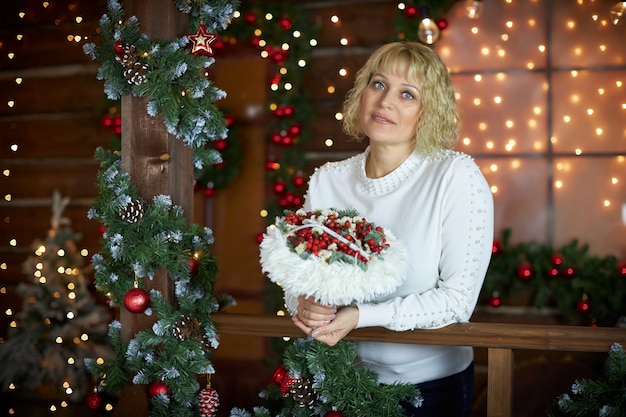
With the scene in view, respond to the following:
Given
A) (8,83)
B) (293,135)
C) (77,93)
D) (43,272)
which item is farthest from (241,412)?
(8,83)

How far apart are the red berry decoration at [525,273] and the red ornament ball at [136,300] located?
7.02 feet

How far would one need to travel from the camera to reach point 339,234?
5.66ft

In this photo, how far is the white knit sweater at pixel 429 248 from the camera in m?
1.94

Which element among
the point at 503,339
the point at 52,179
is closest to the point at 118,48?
the point at 503,339

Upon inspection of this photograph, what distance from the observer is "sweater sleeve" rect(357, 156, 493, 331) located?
1.91m

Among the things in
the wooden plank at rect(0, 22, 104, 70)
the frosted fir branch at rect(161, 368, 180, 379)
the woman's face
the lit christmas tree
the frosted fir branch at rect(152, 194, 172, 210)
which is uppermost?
the wooden plank at rect(0, 22, 104, 70)

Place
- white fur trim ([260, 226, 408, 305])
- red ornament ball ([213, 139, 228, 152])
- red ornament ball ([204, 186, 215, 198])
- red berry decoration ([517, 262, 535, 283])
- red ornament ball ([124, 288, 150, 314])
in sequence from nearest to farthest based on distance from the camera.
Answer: white fur trim ([260, 226, 408, 305])
red ornament ball ([124, 288, 150, 314])
red berry decoration ([517, 262, 535, 283])
red ornament ball ([213, 139, 228, 152])
red ornament ball ([204, 186, 215, 198])

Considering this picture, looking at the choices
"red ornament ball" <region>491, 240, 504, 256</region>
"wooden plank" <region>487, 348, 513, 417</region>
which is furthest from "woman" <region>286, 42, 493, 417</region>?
"red ornament ball" <region>491, 240, 504, 256</region>

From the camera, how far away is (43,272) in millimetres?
4129

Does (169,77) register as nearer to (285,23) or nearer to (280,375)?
(280,375)

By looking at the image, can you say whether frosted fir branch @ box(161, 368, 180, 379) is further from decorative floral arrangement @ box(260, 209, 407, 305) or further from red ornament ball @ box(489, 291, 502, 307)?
red ornament ball @ box(489, 291, 502, 307)

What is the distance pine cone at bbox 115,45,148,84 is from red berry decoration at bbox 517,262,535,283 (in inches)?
89.9

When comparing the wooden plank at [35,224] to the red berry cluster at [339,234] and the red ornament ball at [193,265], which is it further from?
the red berry cluster at [339,234]

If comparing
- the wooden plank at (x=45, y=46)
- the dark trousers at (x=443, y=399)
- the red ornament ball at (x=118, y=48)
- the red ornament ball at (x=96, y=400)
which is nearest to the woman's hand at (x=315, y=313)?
the dark trousers at (x=443, y=399)
